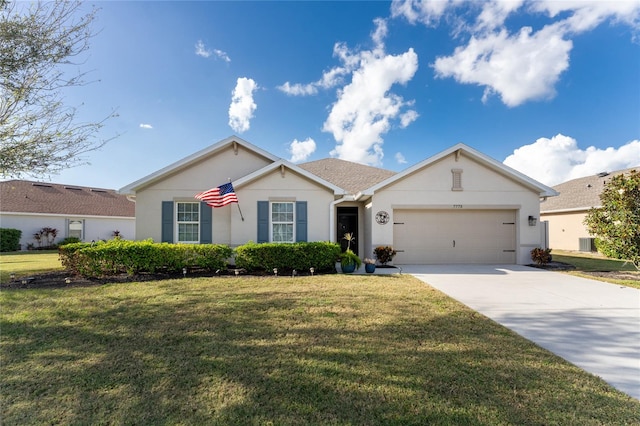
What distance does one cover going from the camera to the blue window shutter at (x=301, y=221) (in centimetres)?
1045

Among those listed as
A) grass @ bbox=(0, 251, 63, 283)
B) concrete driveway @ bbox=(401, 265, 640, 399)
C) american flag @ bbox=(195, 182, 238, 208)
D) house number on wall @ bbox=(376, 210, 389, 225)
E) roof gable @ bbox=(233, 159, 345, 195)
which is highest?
roof gable @ bbox=(233, 159, 345, 195)

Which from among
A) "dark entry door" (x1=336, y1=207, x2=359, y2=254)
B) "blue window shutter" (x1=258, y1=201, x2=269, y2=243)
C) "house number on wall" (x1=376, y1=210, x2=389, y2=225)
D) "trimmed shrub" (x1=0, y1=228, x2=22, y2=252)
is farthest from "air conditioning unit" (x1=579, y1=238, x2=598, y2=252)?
"trimmed shrub" (x1=0, y1=228, x2=22, y2=252)

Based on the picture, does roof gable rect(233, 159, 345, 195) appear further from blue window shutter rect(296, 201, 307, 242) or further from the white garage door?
the white garage door

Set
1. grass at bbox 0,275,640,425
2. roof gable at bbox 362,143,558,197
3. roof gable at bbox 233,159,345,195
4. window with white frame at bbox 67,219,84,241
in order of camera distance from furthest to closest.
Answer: window with white frame at bbox 67,219,84,241
roof gable at bbox 362,143,558,197
roof gable at bbox 233,159,345,195
grass at bbox 0,275,640,425

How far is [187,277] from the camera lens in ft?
28.4

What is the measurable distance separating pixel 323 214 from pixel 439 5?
26.9 ft

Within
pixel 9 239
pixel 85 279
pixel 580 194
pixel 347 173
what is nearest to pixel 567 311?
pixel 347 173

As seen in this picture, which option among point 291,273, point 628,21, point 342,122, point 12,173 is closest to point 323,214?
point 291,273

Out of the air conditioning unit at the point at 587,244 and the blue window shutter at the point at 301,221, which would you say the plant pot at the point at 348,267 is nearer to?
the blue window shutter at the point at 301,221

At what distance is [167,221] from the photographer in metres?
10.7

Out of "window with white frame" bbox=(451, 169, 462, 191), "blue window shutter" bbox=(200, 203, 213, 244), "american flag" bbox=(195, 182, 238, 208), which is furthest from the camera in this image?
"window with white frame" bbox=(451, 169, 462, 191)

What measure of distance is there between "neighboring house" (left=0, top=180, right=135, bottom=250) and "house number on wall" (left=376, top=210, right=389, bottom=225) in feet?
74.8

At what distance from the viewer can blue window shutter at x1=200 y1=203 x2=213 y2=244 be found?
1074 centimetres

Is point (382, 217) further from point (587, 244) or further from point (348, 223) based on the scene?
point (587, 244)
